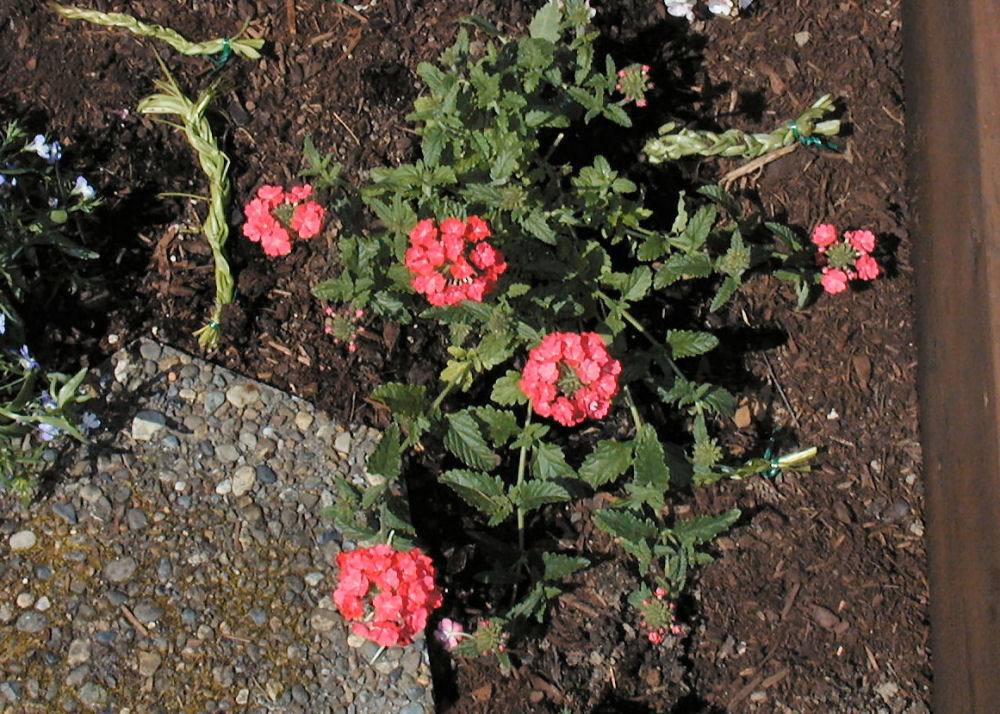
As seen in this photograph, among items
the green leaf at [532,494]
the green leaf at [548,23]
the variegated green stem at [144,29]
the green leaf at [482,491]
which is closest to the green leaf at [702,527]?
the green leaf at [532,494]

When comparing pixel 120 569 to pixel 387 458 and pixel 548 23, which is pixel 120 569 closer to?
pixel 387 458

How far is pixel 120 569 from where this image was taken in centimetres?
291

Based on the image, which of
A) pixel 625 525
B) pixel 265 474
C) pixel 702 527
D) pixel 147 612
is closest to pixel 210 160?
pixel 265 474

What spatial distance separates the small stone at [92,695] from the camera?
2.78 meters

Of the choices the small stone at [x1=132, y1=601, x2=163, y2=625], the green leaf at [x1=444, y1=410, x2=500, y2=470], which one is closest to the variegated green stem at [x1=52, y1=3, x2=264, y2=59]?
the green leaf at [x1=444, y1=410, x2=500, y2=470]

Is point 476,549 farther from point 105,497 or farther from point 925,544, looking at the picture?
point 925,544

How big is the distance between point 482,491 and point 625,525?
386 mm

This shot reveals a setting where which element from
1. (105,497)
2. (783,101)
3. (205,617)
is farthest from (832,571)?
(105,497)

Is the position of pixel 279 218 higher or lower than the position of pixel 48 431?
higher

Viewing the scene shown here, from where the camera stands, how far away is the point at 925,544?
3.16 meters

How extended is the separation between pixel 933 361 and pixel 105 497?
2.40 m

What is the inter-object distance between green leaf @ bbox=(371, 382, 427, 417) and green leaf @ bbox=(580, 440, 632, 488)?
460 millimetres

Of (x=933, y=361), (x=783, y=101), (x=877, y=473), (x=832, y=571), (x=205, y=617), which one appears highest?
(x=783, y=101)

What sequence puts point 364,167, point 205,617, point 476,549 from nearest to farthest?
point 205,617
point 476,549
point 364,167
